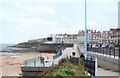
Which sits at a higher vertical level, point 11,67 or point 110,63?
point 110,63

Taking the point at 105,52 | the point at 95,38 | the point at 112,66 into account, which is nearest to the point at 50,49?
the point at 95,38

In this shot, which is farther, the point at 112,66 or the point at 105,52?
the point at 105,52

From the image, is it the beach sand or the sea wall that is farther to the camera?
the beach sand

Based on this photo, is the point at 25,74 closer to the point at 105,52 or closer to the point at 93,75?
the point at 93,75

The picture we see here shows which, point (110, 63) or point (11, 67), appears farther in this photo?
point (11, 67)

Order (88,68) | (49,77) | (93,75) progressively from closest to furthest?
(49,77), (93,75), (88,68)

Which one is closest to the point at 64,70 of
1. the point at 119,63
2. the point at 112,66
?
the point at 119,63

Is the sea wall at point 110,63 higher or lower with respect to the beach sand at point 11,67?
higher

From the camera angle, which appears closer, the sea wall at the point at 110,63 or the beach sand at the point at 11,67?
the sea wall at the point at 110,63

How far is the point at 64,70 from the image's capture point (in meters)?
12.7

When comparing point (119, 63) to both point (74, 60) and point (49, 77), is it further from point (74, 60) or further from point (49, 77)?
point (49, 77)

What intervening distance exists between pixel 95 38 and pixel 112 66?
108m

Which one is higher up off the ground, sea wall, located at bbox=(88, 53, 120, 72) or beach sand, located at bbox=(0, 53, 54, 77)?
sea wall, located at bbox=(88, 53, 120, 72)

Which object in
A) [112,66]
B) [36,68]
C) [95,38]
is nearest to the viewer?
[36,68]
